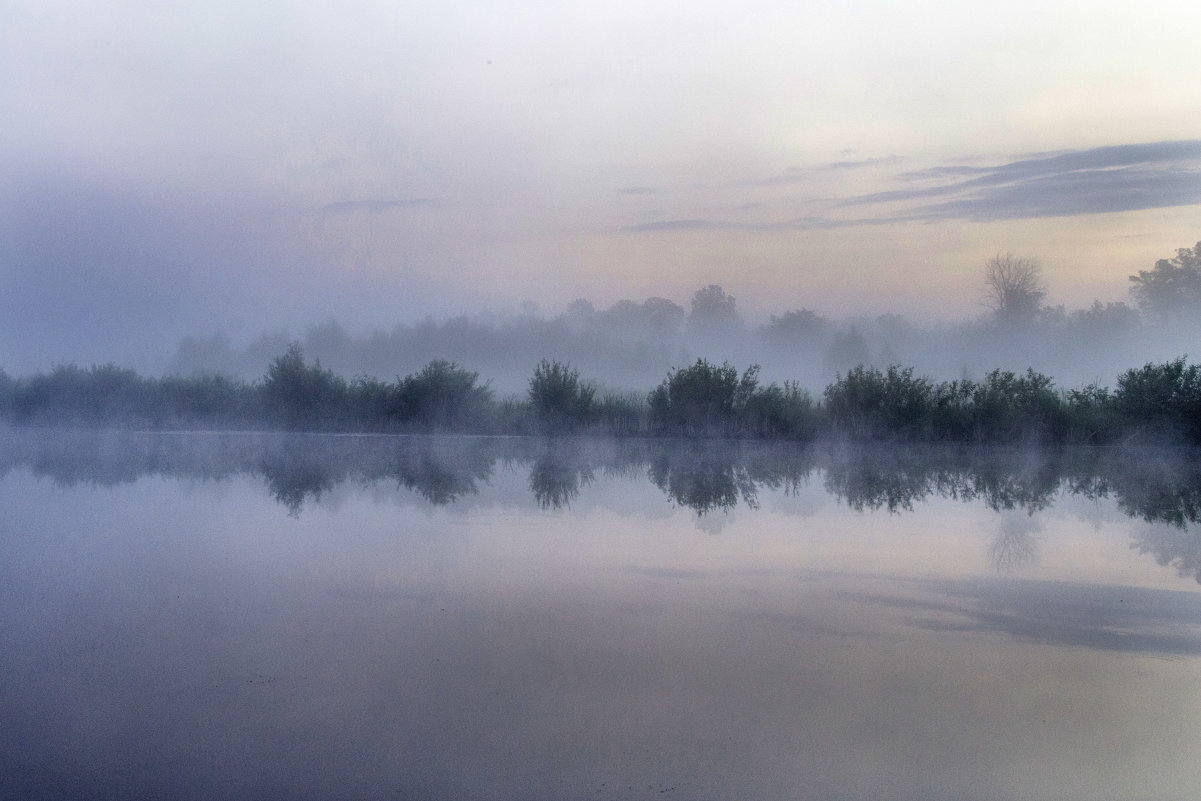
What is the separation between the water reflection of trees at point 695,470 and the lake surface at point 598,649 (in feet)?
0.93

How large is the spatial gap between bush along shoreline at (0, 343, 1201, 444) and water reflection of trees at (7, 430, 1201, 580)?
0.88 metres

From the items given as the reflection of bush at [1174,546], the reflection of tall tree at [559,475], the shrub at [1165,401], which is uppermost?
the shrub at [1165,401]

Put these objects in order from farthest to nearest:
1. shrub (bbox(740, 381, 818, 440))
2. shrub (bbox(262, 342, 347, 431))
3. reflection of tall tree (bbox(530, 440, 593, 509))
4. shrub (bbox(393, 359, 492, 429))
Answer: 1. shrub (bbox(262, 342, 347, 431))
2. shrub (bbox(393, 359, 492, 429))
3. shrub (bbox(740, 381, 818, 440))
4. reflection of tall tree (bbox(530, 440, 593, 509))

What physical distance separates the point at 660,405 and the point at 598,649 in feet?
51.1

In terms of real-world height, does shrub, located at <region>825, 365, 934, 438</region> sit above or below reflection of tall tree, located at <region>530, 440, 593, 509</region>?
above

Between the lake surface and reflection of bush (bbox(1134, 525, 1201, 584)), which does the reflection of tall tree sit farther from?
reflection of bush (bbox(1134, 525, 1201, 584))

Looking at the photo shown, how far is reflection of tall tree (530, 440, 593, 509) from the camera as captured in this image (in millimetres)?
10133

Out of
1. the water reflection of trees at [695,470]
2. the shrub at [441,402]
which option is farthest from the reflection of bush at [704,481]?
the shrub at [441,402]

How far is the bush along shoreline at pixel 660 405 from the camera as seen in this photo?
17.1 metres

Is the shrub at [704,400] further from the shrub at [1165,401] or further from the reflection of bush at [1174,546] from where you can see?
the reflection of bush at [1174,546]

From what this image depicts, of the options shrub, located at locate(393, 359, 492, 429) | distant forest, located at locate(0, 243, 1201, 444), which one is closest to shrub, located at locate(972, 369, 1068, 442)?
distant forest, located at locate(0, 243, 1201, 444)

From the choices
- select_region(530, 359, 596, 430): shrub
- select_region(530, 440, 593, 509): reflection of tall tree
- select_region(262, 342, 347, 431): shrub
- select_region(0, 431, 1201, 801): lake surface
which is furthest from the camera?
select_region(262, 342, 347, 431): shrub

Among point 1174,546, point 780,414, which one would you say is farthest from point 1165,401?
point 1174,546

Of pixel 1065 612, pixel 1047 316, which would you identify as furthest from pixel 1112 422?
pixel 1047 316
